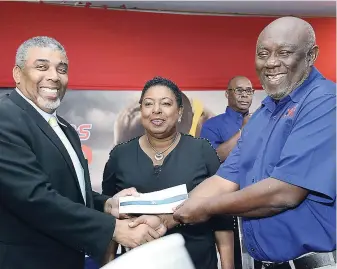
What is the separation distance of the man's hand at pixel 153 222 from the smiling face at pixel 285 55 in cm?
78

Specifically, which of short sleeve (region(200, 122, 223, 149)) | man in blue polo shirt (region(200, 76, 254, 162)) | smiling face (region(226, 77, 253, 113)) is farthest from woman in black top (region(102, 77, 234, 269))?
smiling face (region(226, 77, 253, 113))

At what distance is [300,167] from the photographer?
1.65m

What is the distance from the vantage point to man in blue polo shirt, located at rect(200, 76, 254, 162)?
3.87m

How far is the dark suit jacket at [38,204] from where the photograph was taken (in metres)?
1.86

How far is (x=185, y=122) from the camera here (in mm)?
4723

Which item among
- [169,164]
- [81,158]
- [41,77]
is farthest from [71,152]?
[169,164]

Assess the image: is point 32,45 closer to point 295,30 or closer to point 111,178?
point 111,178

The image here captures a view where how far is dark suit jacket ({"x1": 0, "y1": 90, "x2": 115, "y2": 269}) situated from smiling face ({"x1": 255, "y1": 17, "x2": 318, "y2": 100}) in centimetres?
89

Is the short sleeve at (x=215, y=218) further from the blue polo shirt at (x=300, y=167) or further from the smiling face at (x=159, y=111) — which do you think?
the blue polo shirt at (x=300, y=167)

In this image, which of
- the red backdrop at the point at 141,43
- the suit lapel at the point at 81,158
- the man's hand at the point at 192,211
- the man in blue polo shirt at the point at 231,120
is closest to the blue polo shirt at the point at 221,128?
the man in blue polo shirt at the point at 231,120

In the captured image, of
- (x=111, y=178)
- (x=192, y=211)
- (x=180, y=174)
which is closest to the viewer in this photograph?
(x=192, y=211)

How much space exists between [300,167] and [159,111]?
3.96 feet

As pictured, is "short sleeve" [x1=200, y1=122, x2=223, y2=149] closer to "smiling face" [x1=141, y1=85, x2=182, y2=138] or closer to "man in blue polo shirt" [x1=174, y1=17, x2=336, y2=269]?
"smiling face" [x1=141, y1=85, x2=182, y2=138]

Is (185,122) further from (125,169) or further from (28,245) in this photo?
(28,245)
